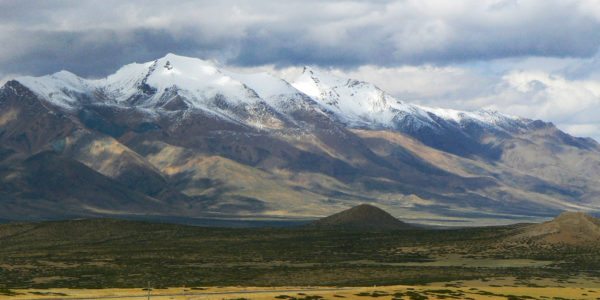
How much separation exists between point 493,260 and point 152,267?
6697 cm

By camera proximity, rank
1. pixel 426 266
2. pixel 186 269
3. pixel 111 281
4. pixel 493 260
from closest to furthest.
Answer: pixel 111 281 < pixel 186 269 < pixel 426 266 < pixel 493 260

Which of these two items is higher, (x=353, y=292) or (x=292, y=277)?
(x=292, y=277)

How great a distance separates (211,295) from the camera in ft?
359

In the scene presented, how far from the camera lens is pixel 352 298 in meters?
112

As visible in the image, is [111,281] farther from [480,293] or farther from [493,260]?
[493,260]

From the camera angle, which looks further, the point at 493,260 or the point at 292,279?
the point at 493,260

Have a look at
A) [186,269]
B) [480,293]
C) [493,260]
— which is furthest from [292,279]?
[493,260]

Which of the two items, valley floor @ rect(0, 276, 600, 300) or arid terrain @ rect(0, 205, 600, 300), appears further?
arid terrain @ rect(0, 205, 600, 300)

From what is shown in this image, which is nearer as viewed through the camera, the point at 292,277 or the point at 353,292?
the point at 353,292

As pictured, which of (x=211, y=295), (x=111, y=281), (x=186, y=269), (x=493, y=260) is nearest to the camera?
(x=211, y=295)

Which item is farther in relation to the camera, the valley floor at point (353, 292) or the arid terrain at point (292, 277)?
the arid terrain at point (292, 277)

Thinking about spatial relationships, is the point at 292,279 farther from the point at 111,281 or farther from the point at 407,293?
the point at 407,293

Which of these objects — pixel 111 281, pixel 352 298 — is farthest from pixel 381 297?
pixel 111 281

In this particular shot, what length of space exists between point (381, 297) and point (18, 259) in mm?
95567
